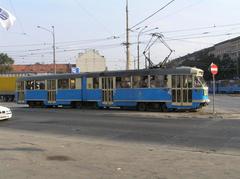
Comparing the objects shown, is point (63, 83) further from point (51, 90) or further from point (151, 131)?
point (151, 131)

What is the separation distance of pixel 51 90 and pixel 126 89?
7.39m

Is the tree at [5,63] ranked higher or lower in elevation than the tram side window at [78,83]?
higher

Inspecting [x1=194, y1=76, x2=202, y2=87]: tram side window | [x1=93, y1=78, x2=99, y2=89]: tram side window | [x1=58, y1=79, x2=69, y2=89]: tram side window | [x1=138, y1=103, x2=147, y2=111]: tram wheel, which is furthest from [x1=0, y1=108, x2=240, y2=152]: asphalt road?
[x1=58, y1=79, x2=69, y2=89]: tram side window

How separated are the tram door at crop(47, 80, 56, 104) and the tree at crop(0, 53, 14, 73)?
9392cm

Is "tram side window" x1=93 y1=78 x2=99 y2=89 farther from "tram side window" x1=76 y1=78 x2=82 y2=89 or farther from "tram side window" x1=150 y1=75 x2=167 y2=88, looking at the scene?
"tram side window" x1=150 y1=75 x2=167 y2=88

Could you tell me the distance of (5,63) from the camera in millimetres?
130500

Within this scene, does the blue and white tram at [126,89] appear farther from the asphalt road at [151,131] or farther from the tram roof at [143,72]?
the asphalt road at [151,131]

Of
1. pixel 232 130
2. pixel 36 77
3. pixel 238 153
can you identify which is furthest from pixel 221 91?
pixel 238 153

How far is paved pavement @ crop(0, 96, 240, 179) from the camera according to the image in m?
9.23

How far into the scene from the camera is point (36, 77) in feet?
121

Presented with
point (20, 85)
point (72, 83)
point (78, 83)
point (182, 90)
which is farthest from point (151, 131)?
point (20, 85)

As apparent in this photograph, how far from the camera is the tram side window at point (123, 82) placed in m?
30.6

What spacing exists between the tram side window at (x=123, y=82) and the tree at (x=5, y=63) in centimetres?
9986

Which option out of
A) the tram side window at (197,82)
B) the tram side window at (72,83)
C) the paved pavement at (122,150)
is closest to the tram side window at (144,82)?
the tram side window at (197,82)
